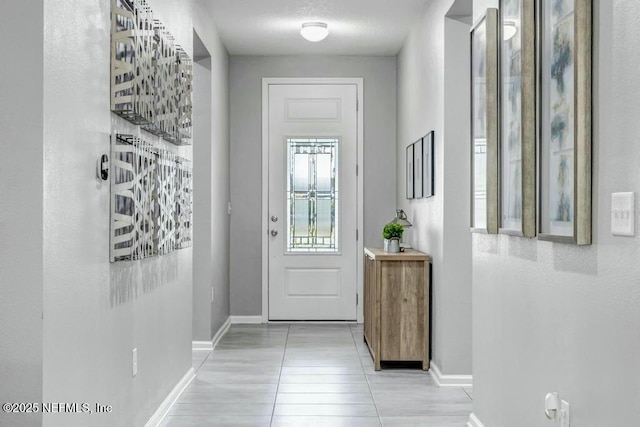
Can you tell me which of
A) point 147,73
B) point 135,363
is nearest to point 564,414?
point 135,363

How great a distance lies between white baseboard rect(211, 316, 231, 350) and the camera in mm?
5577

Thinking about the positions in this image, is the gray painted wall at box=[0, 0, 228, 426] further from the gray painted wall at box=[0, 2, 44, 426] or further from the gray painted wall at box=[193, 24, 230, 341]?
the gray painted wall at box=[193, 24, 230, 341]

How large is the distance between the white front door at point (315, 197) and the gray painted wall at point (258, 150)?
0.42ft

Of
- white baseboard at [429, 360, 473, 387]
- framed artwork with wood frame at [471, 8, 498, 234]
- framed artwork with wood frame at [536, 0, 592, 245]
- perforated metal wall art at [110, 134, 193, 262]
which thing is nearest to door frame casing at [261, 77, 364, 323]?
white baseboard at [429, 360, 473, 387]

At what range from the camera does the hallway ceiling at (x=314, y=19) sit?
5.09m

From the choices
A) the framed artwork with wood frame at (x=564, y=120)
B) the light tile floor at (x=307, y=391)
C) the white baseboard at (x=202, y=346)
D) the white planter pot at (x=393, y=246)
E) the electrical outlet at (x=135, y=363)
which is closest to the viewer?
the framed artwork with wood frame at (x=564, y=120)

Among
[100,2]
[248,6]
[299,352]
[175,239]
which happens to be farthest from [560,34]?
[299,352]

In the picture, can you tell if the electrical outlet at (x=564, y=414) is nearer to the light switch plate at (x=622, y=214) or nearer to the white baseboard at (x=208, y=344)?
the light switch plate at (x=622, y=214)

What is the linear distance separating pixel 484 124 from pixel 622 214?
1.34m

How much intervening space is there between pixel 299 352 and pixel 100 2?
11.4 feet

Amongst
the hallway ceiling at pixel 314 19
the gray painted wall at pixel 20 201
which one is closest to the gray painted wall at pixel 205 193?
the hallway ceiling at pixel 314 19

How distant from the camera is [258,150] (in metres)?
6.79

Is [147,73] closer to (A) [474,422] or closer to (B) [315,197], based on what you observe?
(A) [474,422]

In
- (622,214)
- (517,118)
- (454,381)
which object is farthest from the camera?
(454,381)
